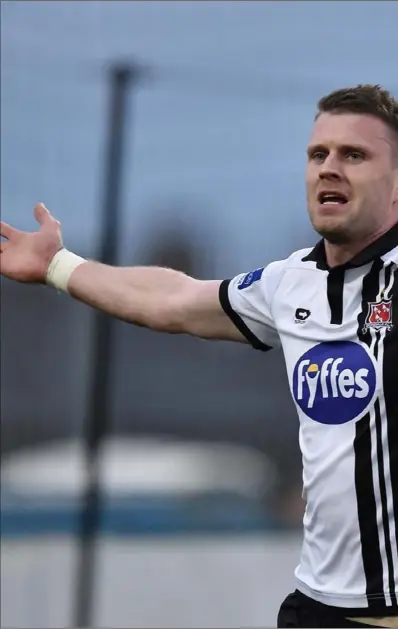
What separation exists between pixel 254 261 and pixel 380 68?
0.79m

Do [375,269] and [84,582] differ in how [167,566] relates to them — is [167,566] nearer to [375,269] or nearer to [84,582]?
[84,582]

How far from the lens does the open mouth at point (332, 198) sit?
→ 5.54ft

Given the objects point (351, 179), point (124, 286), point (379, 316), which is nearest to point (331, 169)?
point (351, 179)

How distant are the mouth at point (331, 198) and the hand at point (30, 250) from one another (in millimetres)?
586

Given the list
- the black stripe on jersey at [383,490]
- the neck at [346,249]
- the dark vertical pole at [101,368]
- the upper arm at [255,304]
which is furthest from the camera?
the dark vertical pole at [101,368]

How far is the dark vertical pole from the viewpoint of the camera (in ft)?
11.6

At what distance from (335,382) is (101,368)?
210cm

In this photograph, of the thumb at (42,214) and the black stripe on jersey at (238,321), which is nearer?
the black stripe on jersey at (238,321)

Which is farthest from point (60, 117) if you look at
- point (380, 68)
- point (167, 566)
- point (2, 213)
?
point (167, 566)

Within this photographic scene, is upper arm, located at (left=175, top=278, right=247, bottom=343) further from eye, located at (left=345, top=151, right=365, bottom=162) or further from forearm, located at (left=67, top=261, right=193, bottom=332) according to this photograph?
eye, located at (left=345, top=151, right=365, bottom=162)

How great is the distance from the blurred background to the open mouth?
184 cm

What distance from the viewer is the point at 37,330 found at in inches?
147

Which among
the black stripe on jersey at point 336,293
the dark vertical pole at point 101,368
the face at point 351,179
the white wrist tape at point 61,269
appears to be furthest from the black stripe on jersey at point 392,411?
the dark vertical pole at point 101,368

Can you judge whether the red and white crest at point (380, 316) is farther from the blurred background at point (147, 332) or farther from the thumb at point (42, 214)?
the blurred background at point (147, 332)
